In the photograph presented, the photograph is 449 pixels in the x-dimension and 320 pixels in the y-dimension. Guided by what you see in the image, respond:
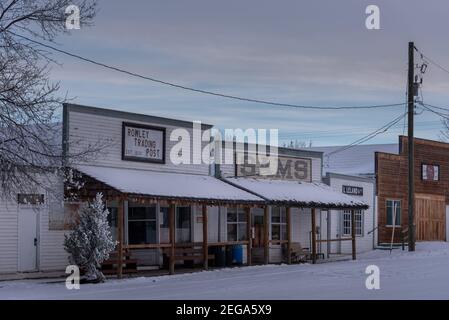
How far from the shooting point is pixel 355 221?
36281mm

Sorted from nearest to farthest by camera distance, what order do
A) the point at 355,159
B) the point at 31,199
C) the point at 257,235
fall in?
the point at 31,199, the point at 257,235, the point at 355,159

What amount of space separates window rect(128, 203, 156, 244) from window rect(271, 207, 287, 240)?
674cm

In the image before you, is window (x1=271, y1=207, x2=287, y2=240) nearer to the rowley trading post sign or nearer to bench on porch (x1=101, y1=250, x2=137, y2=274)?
the rowley trading post sign

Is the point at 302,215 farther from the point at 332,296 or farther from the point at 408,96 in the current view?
the point at 332,296

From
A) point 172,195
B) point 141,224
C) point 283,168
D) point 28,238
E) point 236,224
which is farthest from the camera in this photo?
point 283,168

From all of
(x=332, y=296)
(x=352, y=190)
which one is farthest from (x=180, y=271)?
(x=352, y=190)

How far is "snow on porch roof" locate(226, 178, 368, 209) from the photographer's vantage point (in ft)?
88.5

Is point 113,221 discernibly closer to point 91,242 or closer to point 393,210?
point 91,242

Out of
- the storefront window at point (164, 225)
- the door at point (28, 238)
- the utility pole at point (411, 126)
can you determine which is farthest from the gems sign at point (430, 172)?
Result: the door at point (28, 238)

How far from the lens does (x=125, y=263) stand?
2250 cm

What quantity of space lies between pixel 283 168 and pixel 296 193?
8.45 ft

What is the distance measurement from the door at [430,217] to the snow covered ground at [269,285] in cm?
1620

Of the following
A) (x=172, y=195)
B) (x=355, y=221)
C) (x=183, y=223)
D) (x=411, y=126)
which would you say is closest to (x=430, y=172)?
(x=355, y=221)

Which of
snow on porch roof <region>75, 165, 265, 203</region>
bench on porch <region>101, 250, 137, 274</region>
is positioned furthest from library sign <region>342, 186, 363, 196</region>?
bench on porch <region>101, 250, 137, 274</region>
